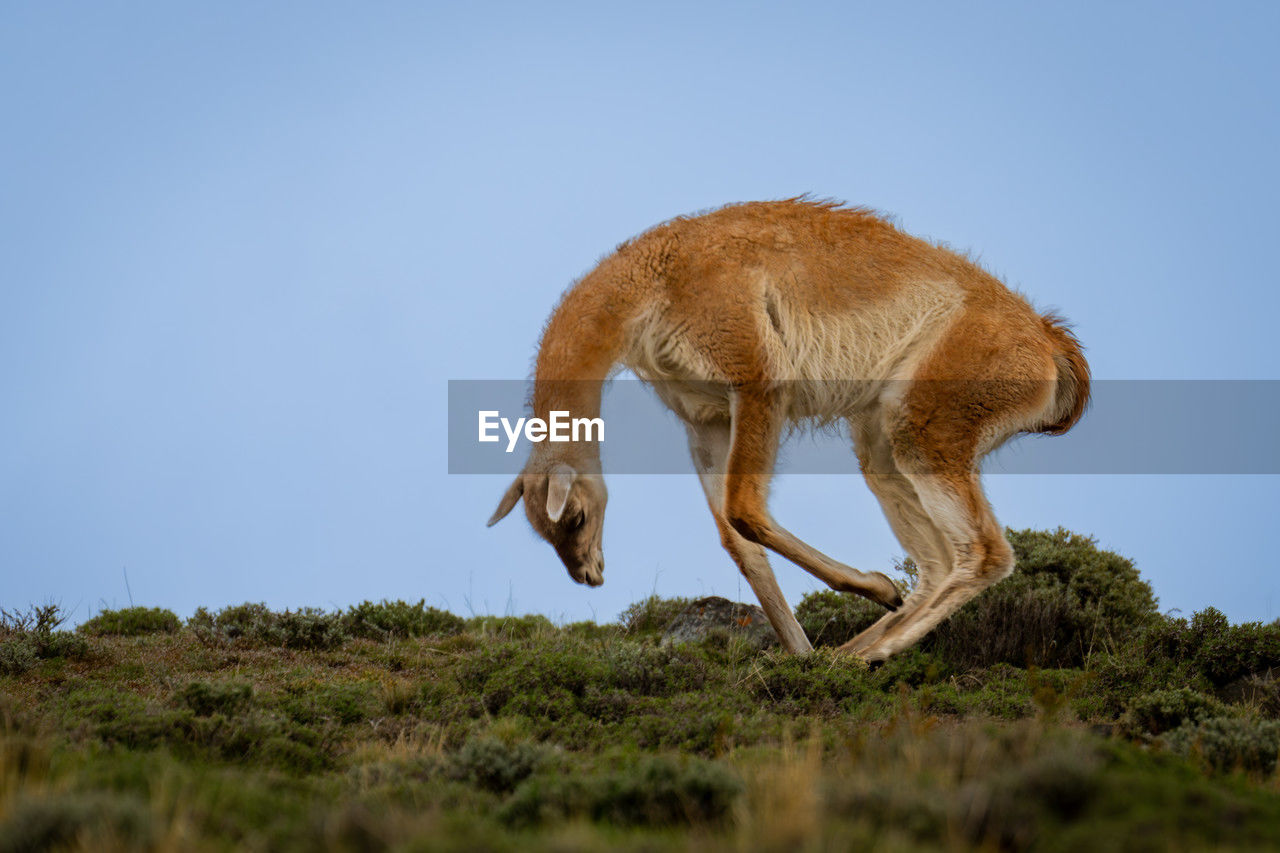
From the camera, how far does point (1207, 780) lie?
480cm

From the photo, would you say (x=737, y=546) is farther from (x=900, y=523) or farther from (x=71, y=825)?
(x=71, y=825)

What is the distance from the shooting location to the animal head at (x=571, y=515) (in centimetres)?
827

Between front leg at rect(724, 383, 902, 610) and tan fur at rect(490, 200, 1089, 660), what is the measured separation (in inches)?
0.5

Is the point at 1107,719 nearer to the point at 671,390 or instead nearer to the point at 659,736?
the point at 659,736

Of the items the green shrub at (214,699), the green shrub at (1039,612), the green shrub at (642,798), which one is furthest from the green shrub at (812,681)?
the green shrub at (214,699)

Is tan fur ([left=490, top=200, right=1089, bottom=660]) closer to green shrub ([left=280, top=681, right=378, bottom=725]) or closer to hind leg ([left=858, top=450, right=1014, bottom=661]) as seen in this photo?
hind leg ([left=858, top=450, right=1014, bottom=661])

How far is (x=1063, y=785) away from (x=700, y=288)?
518 centimetres

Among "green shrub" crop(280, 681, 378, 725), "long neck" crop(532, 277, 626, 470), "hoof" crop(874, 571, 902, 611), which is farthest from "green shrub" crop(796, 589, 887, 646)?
"green shrub" crop(280, 681, 378, 725)

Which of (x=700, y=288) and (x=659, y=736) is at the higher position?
(x=700, y=288)

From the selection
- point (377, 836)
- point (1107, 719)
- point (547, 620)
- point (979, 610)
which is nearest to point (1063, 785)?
point (377, 836)

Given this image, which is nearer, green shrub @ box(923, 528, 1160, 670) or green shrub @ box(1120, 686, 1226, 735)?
green shrub @ box(1120, 686, 1226, 735)

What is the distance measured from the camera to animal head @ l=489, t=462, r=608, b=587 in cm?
827

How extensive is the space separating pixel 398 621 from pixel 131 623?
2584mm

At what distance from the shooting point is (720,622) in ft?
35.3
